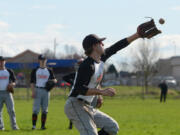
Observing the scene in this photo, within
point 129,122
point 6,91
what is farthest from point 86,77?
point 129,122

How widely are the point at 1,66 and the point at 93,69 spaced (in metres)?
7.90

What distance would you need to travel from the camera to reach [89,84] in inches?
295

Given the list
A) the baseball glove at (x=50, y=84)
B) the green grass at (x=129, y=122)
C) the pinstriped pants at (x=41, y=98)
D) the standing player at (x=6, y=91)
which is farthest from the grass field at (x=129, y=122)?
the baseball glove at (x=50, y=84)

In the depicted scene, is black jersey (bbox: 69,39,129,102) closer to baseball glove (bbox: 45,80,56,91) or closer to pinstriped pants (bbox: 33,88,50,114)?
baseball glove (bbox: 45,80,56,91)

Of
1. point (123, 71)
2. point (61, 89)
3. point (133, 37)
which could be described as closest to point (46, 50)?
point (123, 71)

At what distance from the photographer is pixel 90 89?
721 centimetres

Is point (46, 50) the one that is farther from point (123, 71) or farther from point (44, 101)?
point (44, 101)

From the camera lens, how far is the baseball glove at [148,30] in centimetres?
789

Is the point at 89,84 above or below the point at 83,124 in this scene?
above

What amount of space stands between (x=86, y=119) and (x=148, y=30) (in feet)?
6.14

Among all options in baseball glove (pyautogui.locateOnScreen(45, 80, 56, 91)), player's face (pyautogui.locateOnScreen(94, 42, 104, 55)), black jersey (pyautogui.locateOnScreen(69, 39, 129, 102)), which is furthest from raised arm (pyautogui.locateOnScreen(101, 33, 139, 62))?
baseball glove (pyautogui.locateOnScreen(45, 80, 56, 91))

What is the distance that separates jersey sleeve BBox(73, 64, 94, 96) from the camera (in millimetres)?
7215

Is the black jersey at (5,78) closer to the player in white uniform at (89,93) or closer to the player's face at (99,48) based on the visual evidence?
the player in white uniform at (89,93)

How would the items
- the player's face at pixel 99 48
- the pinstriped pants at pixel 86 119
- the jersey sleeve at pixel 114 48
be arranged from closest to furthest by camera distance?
the pinstriped pants at pixel 86 119 → the player's face at pixel 99 48 → the jersey sleeve at pixel 114 48
